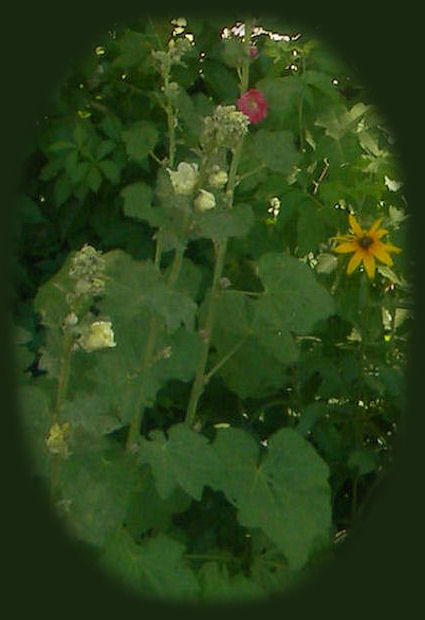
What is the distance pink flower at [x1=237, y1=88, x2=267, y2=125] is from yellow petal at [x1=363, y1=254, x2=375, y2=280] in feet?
1.38

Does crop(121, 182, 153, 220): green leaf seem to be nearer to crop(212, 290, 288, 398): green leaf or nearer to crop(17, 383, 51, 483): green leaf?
crop(212, 290, 288, 398): green leaf

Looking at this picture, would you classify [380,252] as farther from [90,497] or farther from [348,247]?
[90,497]

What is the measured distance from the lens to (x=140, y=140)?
8.00 ft

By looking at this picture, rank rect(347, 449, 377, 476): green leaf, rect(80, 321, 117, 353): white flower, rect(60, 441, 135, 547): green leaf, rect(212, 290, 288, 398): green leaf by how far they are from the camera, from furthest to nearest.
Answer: rect(347, 449, 377, 476): green leaf → rect(212, 290, 288, 398): green leaf → rect(60, 441, 135, 547): green leaf → rect(80, 321, 117, 353): white flower

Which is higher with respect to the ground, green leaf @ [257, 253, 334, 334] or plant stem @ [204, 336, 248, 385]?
green leaf @ [257, 253, 334, 334]

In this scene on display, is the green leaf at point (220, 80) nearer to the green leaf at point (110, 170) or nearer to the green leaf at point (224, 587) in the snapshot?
the green leaf at point (110, 170)

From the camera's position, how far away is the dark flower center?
2.41 m

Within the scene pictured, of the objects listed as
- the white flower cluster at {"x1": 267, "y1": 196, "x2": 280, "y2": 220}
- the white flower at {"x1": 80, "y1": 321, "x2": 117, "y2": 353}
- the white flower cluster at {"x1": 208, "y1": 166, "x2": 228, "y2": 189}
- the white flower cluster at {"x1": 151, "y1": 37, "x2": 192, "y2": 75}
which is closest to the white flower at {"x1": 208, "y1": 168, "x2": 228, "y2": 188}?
the white flower cluster at {"x1": 208, "y1": 166, "x2": 228, "y2": 189}

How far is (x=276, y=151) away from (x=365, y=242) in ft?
1.33

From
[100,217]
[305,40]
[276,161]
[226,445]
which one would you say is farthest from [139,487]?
[305,40]

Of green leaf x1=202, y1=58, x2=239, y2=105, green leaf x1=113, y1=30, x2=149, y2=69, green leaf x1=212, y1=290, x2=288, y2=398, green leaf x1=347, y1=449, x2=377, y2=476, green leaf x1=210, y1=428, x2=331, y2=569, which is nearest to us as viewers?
green leaf x1=210, y1=428, x2=331, y2=569

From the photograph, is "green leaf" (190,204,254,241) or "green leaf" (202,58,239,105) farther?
"green leaf" (202,58,239,105)

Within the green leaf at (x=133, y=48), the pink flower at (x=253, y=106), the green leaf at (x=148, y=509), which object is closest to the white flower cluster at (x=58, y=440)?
the green leaf at (x=148, y=509)

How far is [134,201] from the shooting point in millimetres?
2010
